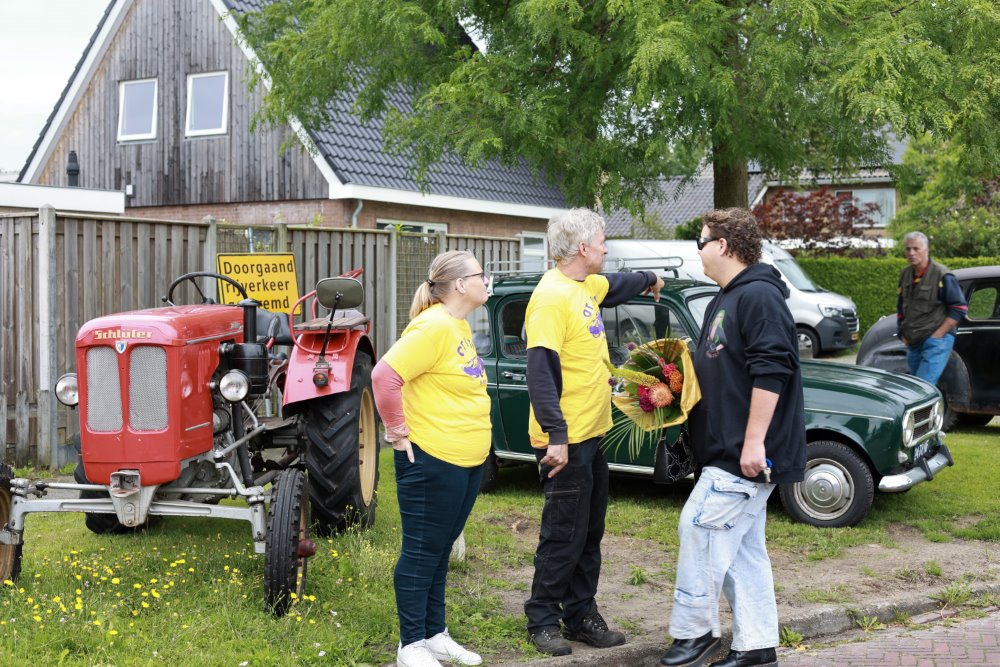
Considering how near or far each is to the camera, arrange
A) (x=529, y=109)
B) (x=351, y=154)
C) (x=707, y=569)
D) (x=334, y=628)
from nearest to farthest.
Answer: (x=707, y=569) < (x=334, y=628) < (x=529, y=109) < (x=351, y=154)

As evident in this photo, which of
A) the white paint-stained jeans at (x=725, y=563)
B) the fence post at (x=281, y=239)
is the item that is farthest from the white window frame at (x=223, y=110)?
the white paint-stained jeans at (x=725, y=563)

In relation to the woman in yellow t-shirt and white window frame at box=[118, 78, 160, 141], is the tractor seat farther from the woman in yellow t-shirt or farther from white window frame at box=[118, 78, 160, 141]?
white window frame at box=[118, 78, 160, 141]

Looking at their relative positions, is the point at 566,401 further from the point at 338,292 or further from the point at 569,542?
the point at 338,292

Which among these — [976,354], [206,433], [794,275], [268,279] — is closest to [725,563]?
[206,433]

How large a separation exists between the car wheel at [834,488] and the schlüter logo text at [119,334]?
168 inches

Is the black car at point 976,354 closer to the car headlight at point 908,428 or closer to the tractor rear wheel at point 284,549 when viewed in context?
the car headlight at point 908,428

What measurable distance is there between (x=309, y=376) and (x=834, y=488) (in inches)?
138

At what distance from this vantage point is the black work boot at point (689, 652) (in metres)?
4.84

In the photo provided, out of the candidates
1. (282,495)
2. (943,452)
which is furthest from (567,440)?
(943,452)

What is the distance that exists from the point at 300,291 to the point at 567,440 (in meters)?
6.83

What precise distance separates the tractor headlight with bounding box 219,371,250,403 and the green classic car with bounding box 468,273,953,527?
97.9 inches

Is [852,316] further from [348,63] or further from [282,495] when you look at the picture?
[282,495]

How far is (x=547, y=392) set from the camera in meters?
4.75

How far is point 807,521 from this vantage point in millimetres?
7336
